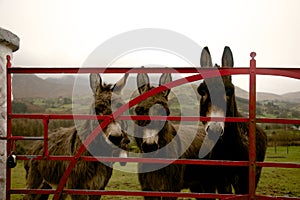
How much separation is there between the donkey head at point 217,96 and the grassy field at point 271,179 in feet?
8.29

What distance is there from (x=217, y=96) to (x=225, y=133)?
0.65m

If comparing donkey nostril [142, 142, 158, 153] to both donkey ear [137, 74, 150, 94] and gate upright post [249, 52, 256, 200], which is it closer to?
donkey ear [137, 74, 150, 94]

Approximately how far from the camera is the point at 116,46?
5.72 meters

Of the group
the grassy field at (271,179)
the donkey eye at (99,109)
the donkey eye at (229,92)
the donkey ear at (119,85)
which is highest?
the donkey ear at (119,85)

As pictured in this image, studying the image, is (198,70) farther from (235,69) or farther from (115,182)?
(115,182)

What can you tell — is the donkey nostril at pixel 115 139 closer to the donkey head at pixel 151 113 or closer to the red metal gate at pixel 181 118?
the donkey head at pixel 151 113

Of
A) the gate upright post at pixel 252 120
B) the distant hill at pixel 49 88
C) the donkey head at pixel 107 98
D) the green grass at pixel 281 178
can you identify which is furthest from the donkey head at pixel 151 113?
the distant hill at pixel 49 88

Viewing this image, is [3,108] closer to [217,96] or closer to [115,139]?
[115,139]

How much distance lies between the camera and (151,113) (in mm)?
3982

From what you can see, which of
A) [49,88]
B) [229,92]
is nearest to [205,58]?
[229,92]

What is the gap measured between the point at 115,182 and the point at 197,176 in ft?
7.35

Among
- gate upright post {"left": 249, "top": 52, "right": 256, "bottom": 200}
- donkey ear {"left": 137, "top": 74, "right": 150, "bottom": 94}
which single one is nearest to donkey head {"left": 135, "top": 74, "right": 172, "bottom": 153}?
donkey ear {"left": 137, "top": 74, "right": 150, "bottom": 94}

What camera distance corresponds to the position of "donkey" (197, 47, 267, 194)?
375cm

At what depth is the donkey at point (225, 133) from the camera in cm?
375
